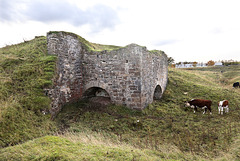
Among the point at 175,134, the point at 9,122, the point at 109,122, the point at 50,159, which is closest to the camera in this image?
the point at 50,159

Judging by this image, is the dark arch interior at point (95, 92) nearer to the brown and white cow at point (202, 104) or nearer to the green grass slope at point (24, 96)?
the green grass slope at point (24, 96)

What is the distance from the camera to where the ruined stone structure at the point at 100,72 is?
8000 millimetres

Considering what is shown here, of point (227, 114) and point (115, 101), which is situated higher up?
point (115, 101)

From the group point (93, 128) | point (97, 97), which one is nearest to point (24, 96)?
point (93, 128)

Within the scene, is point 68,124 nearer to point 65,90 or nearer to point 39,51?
point 65,90

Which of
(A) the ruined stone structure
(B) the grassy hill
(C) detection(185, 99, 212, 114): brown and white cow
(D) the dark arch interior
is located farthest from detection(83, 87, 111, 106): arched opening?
(C) detection(185, 99, 212, 114): brown and white cow

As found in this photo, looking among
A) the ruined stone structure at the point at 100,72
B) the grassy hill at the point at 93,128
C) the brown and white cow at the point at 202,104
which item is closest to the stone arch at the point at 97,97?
the ruined stone structure at the point at 100,72

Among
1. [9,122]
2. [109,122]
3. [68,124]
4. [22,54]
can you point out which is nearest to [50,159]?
[9,122]

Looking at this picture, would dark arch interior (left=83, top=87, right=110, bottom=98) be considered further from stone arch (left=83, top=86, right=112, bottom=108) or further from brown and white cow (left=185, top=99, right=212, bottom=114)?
brown and white cow (left=185, top=99, right=212, bottom=114)

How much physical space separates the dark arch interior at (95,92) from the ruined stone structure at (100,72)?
0.31ft

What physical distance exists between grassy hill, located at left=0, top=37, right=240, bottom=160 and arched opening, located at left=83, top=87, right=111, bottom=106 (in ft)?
1.65

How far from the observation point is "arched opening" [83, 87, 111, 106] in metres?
9.07

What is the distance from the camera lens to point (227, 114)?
844cm

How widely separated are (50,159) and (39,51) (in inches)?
316
